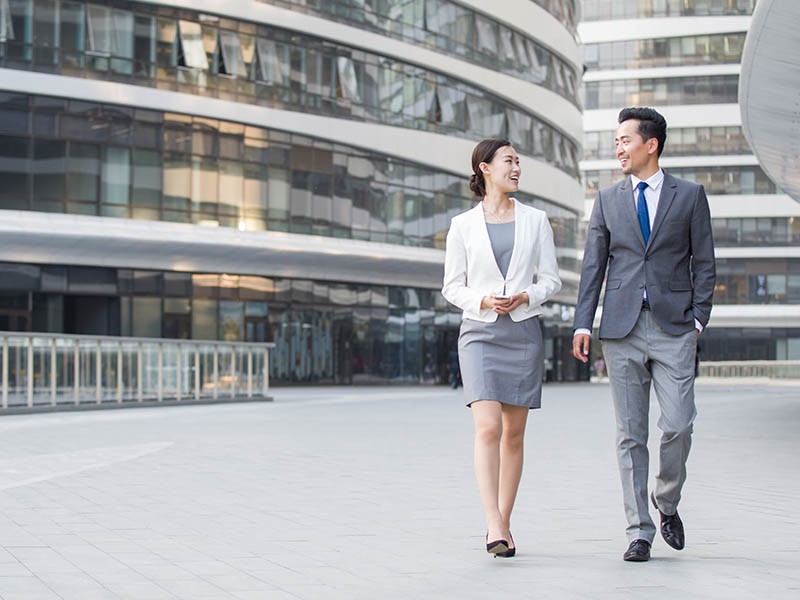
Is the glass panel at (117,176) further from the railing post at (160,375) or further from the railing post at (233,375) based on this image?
the railing post at (160,375)

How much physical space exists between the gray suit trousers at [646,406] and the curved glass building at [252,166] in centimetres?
2976

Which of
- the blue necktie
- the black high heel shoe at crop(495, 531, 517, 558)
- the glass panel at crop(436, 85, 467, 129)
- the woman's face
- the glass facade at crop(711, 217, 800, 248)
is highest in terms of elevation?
the glass panel at crop(436, 85, 467, 129)

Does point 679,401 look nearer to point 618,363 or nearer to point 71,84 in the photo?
point 618,363

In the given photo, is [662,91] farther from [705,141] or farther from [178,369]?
[178,369]

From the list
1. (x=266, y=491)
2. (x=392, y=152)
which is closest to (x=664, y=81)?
(x=392, y=152)

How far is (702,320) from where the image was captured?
6660 millimetres

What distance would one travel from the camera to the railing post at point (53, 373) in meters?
22.9

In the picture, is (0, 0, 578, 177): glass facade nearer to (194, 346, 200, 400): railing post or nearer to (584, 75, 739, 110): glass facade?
(194, 346, 200, 400): railing post

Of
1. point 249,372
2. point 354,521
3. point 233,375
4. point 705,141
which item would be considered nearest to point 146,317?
point 249,372

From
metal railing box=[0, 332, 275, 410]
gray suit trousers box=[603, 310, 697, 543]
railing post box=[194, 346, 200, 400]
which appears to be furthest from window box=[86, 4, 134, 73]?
gray suit trousers box=[603, 310, 697, 543]

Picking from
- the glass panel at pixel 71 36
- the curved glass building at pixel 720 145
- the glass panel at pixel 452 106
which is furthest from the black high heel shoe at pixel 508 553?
the curved glass building at pixel 720 145

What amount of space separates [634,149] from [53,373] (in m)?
17.8

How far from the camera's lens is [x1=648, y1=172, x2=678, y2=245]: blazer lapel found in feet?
22.1

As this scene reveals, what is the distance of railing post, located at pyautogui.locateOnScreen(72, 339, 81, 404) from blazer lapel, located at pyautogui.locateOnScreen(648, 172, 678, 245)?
59.6 ft
